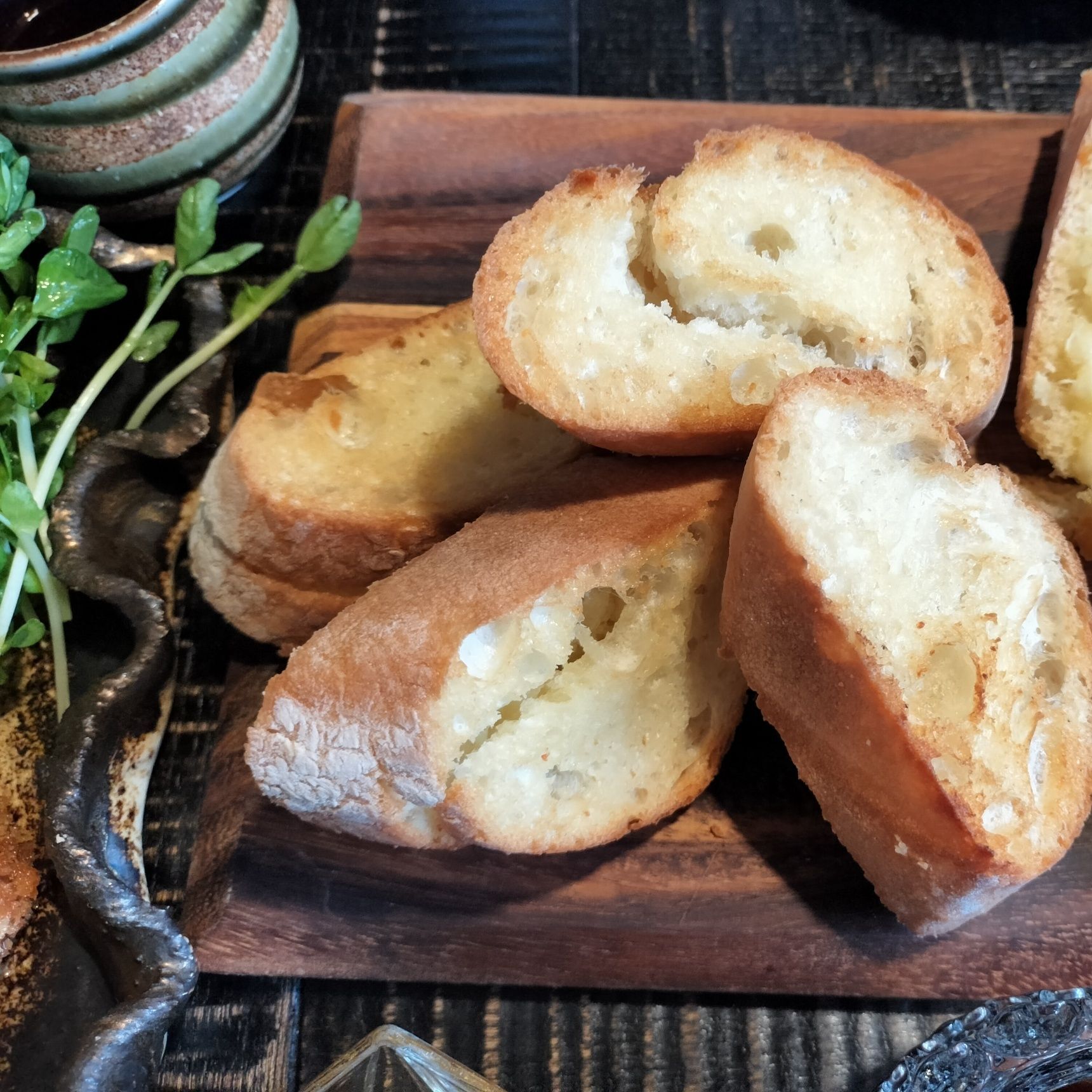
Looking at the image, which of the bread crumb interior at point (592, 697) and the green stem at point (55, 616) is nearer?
the bread crumb interior at point (592, 697)

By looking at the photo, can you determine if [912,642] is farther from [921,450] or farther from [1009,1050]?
[1009,1050]

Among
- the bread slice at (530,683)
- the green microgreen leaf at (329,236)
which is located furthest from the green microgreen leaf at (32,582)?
the green microgreen leaf at (329,236)

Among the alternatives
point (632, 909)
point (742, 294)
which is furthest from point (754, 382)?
point (632, 909)

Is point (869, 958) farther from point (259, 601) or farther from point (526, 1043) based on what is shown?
point (259, 601)

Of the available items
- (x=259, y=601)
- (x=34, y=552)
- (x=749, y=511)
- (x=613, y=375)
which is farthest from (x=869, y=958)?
(x=34, y=552)

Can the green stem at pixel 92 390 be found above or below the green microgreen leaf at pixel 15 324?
below

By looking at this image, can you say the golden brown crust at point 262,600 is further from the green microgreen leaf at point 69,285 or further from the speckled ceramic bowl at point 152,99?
the speckled ceramic bowl at point 152,99
